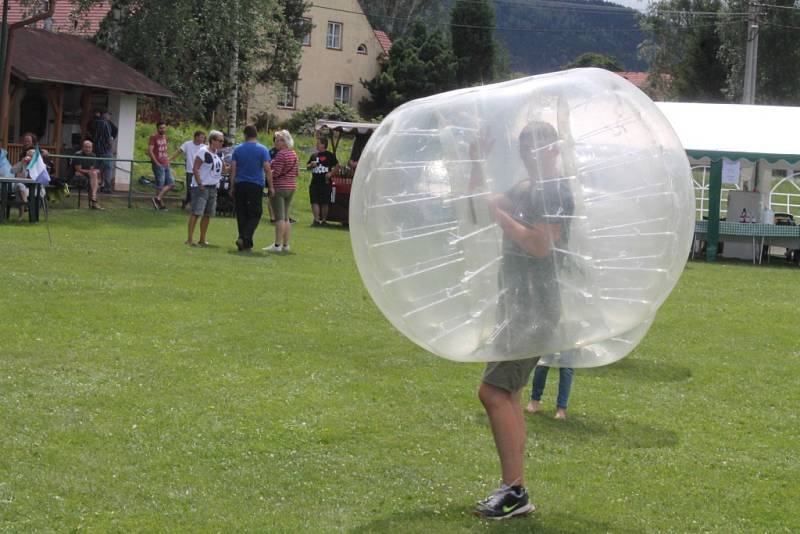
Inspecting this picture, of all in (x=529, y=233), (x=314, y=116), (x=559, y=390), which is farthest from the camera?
(x=314, y=116)

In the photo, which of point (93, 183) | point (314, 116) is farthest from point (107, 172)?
point (314, 116)

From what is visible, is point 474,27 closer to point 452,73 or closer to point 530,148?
point 452,73

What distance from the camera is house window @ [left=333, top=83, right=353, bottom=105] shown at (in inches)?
2362

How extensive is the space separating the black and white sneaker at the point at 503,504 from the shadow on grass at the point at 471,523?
0.11 ft

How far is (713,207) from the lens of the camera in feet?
74.3

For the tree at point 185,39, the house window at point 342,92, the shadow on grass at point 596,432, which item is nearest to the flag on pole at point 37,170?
the tree at point 185,39

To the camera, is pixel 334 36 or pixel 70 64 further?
pixel 334 36

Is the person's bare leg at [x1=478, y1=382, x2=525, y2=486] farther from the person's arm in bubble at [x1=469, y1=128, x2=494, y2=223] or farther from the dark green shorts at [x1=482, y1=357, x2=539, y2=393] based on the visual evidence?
the person's arm in bubble at [x1=469, y1=128, x2=494, y2=223]

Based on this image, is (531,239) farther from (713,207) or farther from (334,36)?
(334,36)

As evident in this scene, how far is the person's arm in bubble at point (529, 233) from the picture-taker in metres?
5.18

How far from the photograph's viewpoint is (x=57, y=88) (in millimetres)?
25984

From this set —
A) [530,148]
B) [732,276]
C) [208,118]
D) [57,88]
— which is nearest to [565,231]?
[530,148]

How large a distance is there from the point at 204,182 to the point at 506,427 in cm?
1256

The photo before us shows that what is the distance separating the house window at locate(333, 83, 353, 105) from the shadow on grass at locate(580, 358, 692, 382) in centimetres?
5086
